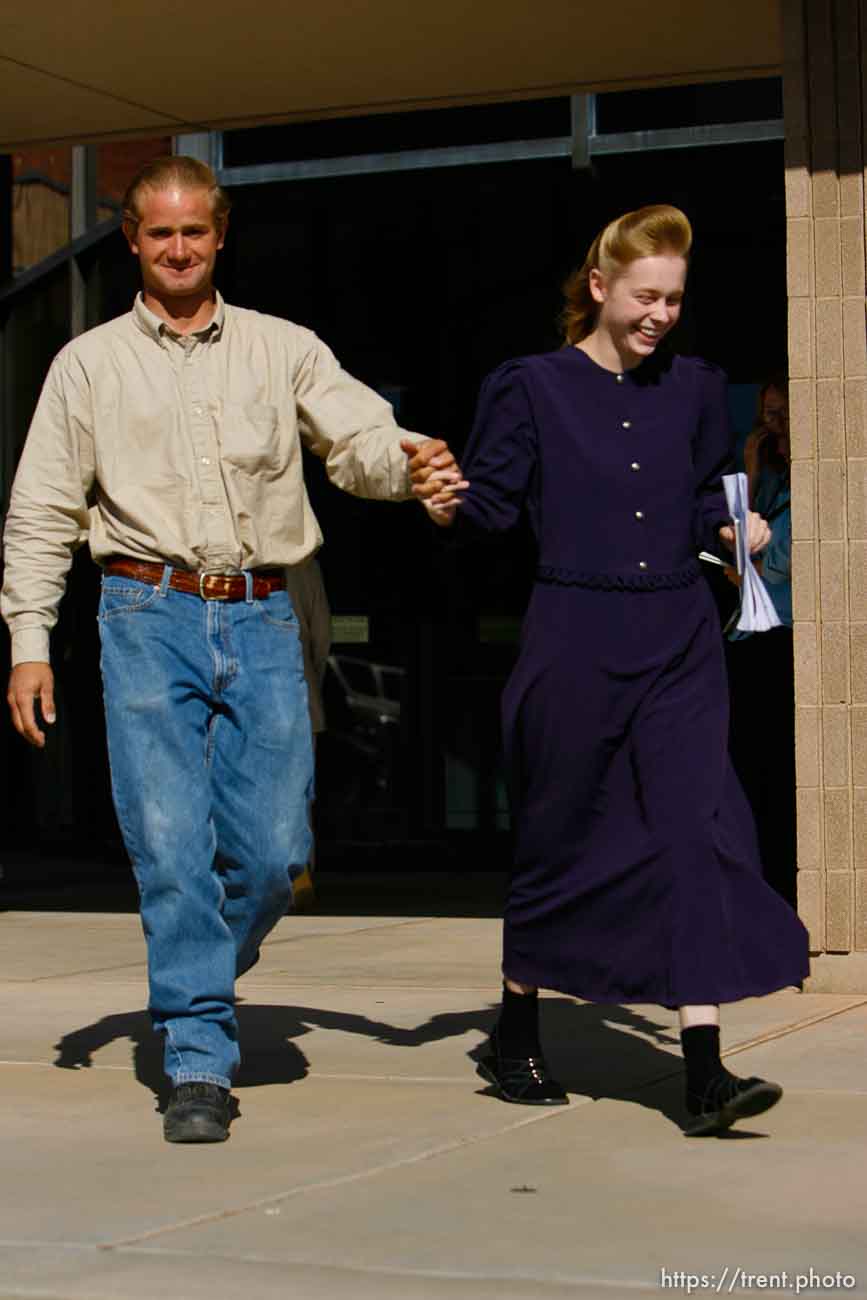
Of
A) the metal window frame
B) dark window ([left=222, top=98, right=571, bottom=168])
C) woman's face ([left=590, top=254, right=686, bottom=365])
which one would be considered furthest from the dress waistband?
dark window ([left=222, top=98, right=571, bottom=168])

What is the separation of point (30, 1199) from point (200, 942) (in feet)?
2.89

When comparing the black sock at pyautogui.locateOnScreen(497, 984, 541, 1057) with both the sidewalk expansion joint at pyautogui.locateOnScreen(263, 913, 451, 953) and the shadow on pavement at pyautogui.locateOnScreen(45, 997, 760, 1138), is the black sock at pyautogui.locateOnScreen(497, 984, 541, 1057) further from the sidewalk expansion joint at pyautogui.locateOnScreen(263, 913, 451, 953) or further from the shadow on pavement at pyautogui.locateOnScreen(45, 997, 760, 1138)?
the sidewalk expansion joint at pyautogui.locateOnScreen(263, 913, 451, 953)

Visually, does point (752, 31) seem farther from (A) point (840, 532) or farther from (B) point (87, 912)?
(B) point (87, 912)

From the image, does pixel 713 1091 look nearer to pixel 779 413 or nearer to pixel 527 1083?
pixel 527 1083

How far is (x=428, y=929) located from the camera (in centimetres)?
950

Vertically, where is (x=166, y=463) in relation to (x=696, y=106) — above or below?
below

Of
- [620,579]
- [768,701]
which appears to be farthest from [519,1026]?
[768,701]

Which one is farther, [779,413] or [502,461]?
[779,413]

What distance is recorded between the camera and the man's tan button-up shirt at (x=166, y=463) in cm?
525

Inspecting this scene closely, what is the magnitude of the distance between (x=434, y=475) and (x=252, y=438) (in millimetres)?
445

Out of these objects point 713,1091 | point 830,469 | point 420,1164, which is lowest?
point 420,1164

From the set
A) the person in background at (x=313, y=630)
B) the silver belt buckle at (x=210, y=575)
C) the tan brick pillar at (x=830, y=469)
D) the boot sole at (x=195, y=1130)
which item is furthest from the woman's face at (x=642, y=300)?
the person in background at (x=313, y=630)

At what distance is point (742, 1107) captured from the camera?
483 cm

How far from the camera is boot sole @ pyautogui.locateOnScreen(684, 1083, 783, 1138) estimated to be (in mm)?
4828
